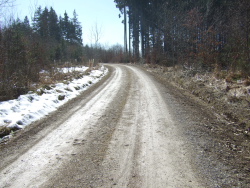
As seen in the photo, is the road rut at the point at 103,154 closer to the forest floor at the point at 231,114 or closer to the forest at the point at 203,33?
the forest floor at the point at 231,114

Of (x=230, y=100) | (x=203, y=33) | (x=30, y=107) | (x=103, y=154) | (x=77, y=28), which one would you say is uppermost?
(x=77, y=28)

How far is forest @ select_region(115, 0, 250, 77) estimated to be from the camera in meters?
10.1

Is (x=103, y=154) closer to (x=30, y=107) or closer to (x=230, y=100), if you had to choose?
(x=30, y=107)

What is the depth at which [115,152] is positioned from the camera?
3885 millimetres

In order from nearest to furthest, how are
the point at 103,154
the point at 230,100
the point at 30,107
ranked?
1. the point at 103,154
2. the point at 30,107
3. the point at 230,100

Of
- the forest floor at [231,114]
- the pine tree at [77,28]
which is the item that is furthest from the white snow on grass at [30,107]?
the pine tree at [77,28]

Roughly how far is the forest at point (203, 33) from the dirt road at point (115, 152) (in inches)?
239

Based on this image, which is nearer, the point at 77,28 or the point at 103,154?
the point at 103,154

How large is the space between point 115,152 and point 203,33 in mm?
12739

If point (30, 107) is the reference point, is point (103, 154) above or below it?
below

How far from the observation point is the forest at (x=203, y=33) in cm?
1009

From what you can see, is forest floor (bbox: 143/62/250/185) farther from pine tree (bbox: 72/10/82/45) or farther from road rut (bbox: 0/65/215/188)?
pine tree (bbox: 72/10/82/45)

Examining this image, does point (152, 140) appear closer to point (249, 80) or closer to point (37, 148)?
point (37, 148)

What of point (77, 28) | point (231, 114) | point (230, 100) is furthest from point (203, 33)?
point (77, 28)
